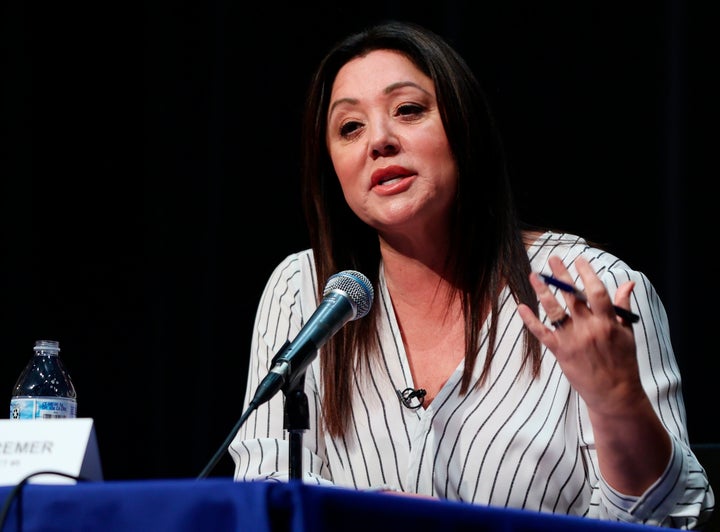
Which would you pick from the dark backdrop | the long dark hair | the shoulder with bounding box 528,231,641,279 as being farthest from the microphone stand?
the dark backdrop

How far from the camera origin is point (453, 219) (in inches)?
78.7

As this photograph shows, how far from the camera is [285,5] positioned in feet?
10.2

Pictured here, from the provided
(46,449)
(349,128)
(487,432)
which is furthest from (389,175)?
(46,449)

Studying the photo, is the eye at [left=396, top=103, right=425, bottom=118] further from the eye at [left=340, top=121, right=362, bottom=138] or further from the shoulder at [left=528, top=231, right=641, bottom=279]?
the shoulder at [left=528, top=231, right=641, bottom=279]

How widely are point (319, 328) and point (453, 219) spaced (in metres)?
0.81

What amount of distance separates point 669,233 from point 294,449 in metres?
1.66

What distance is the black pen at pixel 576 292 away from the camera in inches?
44.1

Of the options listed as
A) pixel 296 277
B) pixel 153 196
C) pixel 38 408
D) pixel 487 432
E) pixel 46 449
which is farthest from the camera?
pixel 153 196

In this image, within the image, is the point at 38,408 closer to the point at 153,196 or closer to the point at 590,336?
the point at 590,336

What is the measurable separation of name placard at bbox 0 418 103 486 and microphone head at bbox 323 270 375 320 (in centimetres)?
38

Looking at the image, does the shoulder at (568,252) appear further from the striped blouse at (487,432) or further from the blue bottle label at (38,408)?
the blue bottle label at (38,408)

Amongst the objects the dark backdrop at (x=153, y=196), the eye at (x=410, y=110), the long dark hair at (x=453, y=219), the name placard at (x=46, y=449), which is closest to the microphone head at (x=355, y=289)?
the name placard at (x=46, y=449)

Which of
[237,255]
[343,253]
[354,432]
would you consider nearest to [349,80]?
[343,253]

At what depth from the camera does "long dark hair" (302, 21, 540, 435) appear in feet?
6.28
